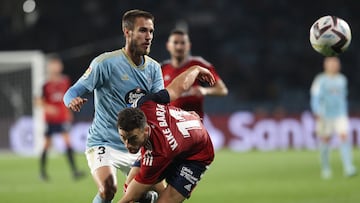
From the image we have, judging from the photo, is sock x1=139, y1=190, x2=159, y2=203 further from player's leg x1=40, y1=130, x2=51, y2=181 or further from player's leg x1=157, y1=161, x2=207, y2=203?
player's leg x1=40, y1=130, x2=51, y2=181

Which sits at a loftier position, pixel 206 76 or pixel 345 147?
pixel 206 76

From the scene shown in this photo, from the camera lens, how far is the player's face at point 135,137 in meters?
5.40

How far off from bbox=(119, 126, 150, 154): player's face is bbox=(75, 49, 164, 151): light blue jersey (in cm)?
99

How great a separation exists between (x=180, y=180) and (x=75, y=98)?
1.02 meters

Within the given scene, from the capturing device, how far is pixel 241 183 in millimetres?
11766

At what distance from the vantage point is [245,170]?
1392 centimetres

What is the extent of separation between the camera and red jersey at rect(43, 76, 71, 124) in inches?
541

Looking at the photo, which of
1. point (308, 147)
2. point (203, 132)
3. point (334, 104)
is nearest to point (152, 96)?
point (203, 132)

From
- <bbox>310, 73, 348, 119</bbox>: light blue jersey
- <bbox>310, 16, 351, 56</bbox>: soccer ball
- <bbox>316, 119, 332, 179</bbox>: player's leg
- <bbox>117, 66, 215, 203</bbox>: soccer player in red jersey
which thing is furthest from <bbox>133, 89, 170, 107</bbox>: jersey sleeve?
<bbox>310, 73, 348, 119</bbox>: light blue jersey

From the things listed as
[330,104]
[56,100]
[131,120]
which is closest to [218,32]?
[56,100]

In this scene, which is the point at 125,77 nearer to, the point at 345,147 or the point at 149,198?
the point at 149,198

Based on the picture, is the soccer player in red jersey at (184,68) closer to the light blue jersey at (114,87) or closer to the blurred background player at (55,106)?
the light blue jersey at (114,87)

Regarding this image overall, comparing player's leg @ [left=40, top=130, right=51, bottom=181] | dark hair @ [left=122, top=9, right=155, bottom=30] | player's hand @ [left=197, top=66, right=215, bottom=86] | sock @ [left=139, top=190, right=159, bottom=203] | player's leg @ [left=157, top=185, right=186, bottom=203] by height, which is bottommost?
player's leg @ [left=40, top=130, right=51, bottom=181]

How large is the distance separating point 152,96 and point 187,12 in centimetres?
1944
